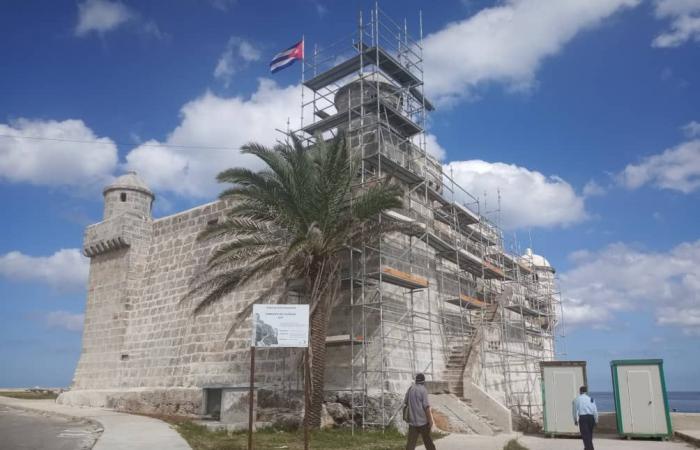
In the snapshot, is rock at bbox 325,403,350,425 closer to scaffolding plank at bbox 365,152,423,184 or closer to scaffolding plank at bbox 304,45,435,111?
scaffolding plank at bbox 365,152,423,184

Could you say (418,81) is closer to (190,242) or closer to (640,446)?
(190,242)

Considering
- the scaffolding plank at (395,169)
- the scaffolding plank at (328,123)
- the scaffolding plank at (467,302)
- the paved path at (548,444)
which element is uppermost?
the scaffolding plank at (328,123)

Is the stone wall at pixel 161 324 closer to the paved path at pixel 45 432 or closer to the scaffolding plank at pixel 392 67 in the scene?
the paved path at pixel 45 432

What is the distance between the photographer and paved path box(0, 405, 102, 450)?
9.61m

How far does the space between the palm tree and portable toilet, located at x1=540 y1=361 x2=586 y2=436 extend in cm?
554

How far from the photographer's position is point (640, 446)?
11.8 metres

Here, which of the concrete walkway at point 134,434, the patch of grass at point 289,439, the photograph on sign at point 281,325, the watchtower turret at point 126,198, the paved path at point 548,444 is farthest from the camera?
the watchtower turret at point 126,198

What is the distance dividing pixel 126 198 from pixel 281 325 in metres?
14.4

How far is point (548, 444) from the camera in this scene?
12500 millimetres

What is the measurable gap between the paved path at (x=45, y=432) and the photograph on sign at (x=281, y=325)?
11.0ft

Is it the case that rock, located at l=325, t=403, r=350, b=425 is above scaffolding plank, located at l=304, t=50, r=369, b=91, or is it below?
below

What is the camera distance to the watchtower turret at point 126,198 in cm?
2158

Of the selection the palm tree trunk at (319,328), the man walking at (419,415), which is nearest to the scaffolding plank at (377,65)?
the palm tree trunk at (319,328)

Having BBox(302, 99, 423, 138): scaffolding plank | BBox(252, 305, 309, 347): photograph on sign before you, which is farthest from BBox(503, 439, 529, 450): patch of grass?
BBox(302, 99, 423, 138): scaffolding plank
